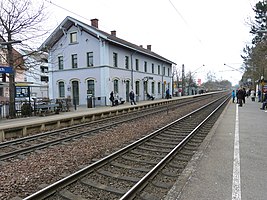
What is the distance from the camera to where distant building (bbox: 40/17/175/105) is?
83.0ft

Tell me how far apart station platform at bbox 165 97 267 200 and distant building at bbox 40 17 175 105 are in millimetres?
19201

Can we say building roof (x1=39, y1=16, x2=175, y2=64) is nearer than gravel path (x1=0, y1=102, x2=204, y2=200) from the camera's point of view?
No

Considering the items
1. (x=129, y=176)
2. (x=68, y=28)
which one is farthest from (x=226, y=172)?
(x=68, y=28)

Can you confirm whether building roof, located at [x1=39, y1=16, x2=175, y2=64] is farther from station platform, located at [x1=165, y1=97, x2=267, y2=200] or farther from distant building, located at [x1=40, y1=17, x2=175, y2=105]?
station platform, located at [x1=165, y1=97, x2=267, y2=200]

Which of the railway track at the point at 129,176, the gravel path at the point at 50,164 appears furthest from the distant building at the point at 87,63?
the railway track at the point at 129,176

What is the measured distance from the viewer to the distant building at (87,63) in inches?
997

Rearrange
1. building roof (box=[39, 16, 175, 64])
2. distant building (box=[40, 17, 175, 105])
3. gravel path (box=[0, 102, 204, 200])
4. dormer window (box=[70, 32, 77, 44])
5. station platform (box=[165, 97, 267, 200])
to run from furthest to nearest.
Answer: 1. dormer window (box=[70, 32, 77, 44])
2. distant building (box=[40, 17, 175, 105])
3. building roof (box=[39, 16, 175, 64])
4. gravel path (box=[0, 102, 204, 200])
5. station platform (box=[165, 97, 267, 200])

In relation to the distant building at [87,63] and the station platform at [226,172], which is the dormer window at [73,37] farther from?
the station platform at [226,172]

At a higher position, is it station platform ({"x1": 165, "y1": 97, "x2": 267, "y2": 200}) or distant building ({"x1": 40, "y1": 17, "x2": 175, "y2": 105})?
distant building ({"x1": 40, "y1": 17, "x2": 175, "y2": 105})

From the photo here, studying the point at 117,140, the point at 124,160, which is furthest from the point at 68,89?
the point at 124,160

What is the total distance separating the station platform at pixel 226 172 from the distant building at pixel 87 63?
63.0 feet

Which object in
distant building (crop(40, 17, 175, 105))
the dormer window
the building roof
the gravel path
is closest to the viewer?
the gravel path

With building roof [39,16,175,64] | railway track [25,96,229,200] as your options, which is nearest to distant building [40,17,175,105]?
Result: building roof [39,16,175,64]

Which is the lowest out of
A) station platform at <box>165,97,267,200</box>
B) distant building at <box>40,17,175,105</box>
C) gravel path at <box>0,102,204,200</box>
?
gravel path at <box>0,102,204,200</box>
